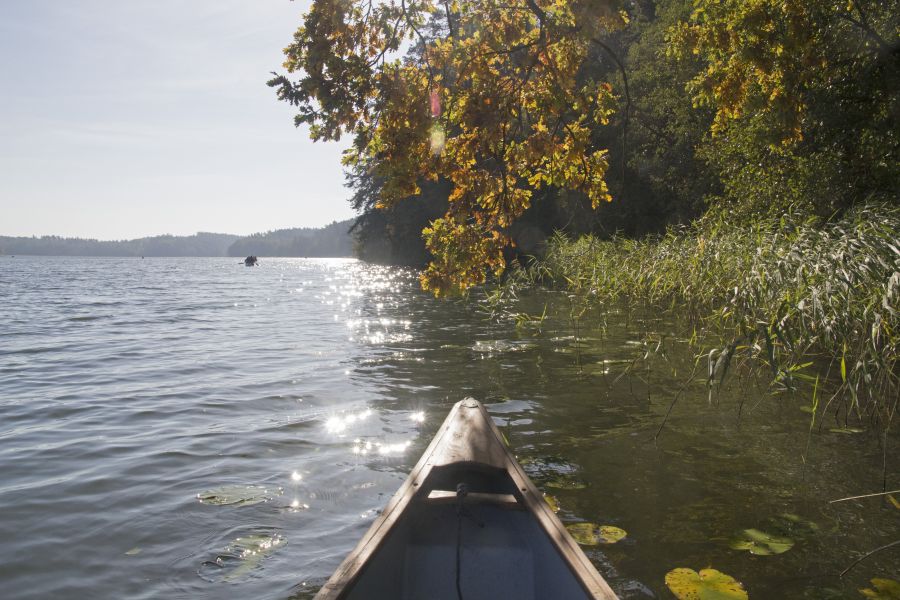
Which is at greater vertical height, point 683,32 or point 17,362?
point 683,32

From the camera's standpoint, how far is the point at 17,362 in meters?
11.1

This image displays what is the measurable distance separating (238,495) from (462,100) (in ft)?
16.1

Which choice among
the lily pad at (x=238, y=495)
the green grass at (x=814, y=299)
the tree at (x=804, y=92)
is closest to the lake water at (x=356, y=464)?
the lily pad at (x=238, y=495)

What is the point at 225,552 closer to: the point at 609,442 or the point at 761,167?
the point at 609,442

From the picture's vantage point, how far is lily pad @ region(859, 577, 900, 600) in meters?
3.20

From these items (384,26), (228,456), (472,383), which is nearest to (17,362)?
(228,456)

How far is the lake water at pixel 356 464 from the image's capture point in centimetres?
378

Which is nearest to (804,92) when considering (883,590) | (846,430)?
(846,430)

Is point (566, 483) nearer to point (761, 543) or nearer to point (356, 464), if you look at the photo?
point (761, 543)

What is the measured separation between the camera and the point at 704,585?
335 centimetres

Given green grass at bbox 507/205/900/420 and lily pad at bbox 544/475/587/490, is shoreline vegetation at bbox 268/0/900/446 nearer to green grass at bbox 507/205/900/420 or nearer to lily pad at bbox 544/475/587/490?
green grass at bbox 507/205/900/420

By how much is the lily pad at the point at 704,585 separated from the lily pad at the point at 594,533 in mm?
475

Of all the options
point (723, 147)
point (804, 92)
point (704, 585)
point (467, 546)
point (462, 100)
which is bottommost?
point (704, 585)

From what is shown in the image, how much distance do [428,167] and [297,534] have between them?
4.58 m
